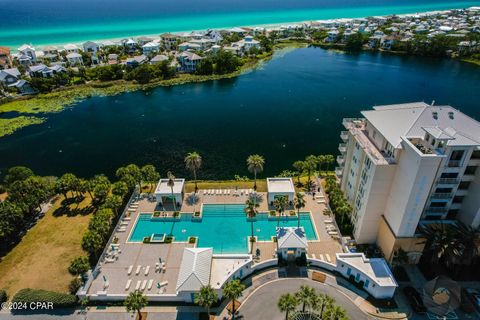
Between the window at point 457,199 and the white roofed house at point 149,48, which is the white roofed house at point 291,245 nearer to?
the window at point 457,199

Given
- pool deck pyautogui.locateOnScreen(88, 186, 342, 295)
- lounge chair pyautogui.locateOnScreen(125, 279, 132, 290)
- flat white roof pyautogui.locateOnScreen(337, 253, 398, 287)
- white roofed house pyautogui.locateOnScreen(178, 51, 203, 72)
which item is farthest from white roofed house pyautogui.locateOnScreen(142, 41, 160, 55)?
flat white roof pyautogui.locateOnScreen(337, 253, 398, 287)

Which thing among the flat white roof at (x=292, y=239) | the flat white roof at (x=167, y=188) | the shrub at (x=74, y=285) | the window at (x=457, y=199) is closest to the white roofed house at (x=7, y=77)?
the flat white roof at (x=167, y=188)

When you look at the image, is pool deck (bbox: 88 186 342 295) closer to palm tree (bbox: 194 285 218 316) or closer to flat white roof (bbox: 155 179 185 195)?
flat white roof (bbox: 155 179 185 195)

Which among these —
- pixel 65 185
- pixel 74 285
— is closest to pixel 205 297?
pixel 74 285

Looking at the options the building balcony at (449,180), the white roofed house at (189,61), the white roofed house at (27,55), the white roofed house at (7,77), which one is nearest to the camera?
the building balcony at (449,180)

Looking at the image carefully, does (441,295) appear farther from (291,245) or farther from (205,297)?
(205,297)

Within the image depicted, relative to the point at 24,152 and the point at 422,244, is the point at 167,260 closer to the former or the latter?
the point at 422,244

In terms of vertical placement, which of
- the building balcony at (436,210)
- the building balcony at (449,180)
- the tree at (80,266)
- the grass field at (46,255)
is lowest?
the grass field at (46,255)
